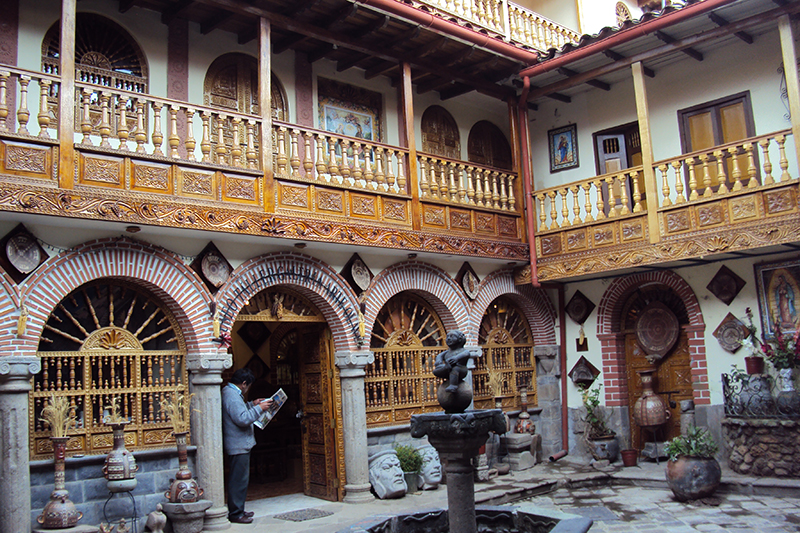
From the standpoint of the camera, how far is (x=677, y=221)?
32.2ft

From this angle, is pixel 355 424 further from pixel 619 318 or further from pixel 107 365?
pixel 619 318

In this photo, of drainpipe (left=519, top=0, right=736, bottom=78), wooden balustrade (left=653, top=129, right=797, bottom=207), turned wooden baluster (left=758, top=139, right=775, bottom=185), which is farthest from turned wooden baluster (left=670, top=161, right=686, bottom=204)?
drainpipe (left=519, top=0, right=736, bottom=78)

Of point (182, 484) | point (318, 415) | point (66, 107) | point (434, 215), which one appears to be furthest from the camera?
point (434, 215)

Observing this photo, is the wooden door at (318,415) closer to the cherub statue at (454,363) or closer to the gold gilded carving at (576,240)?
the cherub statue at (454,363)

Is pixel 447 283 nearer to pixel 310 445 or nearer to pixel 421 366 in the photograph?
pixel 421 366

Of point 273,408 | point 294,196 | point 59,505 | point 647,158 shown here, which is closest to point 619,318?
point 647,158

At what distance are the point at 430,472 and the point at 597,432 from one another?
3.21 m

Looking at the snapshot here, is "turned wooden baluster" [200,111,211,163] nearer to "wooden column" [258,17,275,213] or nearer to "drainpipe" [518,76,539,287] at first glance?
"wooden column" [258,17,275,213]

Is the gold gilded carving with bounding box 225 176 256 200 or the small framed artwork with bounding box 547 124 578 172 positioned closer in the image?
the gold gilded carving with bounding box 225 176 256 200

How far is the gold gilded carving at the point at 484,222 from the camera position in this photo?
10961 mm

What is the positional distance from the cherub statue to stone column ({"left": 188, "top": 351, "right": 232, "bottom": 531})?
3.29 metres

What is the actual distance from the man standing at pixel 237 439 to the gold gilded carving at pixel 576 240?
215 inches

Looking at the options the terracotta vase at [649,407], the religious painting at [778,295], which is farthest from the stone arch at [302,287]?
the religious painting at [778,295]

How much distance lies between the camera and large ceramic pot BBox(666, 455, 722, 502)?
28.5 feet
